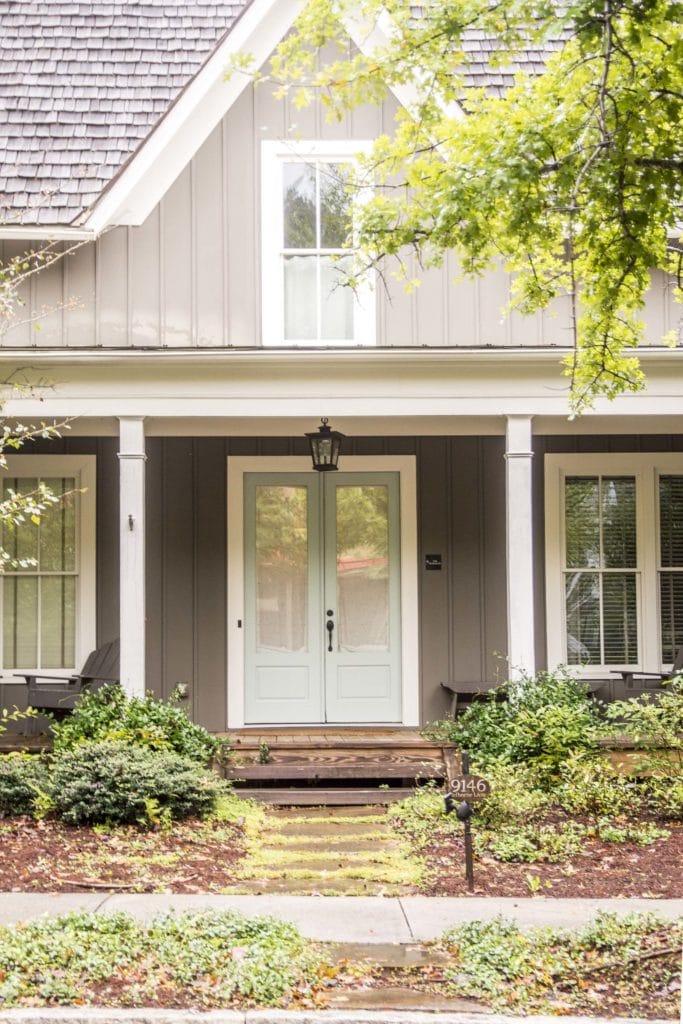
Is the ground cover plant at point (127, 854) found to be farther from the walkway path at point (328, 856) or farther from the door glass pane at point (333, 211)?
the door glass pane at point (333, 211)

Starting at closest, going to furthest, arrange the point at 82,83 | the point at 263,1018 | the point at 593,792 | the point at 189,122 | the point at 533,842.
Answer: the point at 263,1018 → the point at 533,842 → the point at 593,792 → the point at 189,122 → the point at 82,83

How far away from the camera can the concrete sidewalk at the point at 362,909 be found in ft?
18.7

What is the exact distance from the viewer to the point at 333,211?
9969 mm

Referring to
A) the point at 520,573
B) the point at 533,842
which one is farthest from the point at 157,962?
the point at 520,573

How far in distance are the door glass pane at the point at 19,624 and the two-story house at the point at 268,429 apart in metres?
0.02

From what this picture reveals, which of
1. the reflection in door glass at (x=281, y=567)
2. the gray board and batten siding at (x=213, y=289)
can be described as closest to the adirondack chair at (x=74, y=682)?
the reflection in door glass at (x=281, y=567)

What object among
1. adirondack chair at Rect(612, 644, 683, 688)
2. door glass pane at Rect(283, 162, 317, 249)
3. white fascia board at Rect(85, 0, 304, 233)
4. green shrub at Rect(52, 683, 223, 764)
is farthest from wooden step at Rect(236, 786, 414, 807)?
white fascia board at Rect(85, 0, 304, 233)

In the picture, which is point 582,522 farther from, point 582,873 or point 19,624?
point 19,624

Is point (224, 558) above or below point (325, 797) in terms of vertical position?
above

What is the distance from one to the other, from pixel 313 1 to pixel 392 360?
3621 millimetres

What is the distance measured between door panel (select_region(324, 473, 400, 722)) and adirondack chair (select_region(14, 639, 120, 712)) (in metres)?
2.12

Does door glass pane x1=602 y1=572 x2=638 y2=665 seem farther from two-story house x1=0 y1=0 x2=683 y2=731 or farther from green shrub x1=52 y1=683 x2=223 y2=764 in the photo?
green shrub x1=52 y1=683 x2=223 y2=764

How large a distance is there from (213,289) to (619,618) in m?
5.20

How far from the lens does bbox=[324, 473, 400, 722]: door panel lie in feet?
35.5
